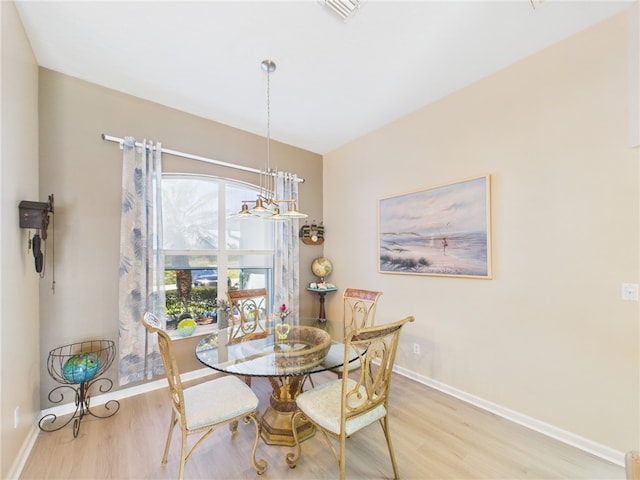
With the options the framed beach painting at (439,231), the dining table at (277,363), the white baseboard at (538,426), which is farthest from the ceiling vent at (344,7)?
the white baseboard at (538,426)

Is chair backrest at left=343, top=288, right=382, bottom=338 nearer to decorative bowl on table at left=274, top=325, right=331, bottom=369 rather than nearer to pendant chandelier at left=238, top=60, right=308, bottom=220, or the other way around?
decorative bowl on table at left=274, top=325, right=331, bottom=369

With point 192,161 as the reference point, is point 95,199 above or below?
below

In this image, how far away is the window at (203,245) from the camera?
3068 mm

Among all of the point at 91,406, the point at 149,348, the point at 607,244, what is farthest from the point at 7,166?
the point at 607,244

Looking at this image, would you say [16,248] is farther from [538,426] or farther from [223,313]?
[538,426]

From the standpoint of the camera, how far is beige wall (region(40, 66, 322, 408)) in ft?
7.75

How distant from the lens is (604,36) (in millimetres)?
1906

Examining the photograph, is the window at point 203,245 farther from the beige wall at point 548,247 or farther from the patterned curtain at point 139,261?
the beige wall at point 548,247

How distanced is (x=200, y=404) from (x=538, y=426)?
2612 mm

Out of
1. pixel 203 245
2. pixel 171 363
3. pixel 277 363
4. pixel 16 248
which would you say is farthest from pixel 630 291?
pixel 16 248

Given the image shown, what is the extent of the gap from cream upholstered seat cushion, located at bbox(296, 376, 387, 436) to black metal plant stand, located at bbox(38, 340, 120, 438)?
1887 mm

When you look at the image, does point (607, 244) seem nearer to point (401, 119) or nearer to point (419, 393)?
point (419, 393)

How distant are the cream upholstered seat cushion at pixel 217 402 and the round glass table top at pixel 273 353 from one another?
18 cm

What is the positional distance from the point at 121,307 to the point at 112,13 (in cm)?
240
